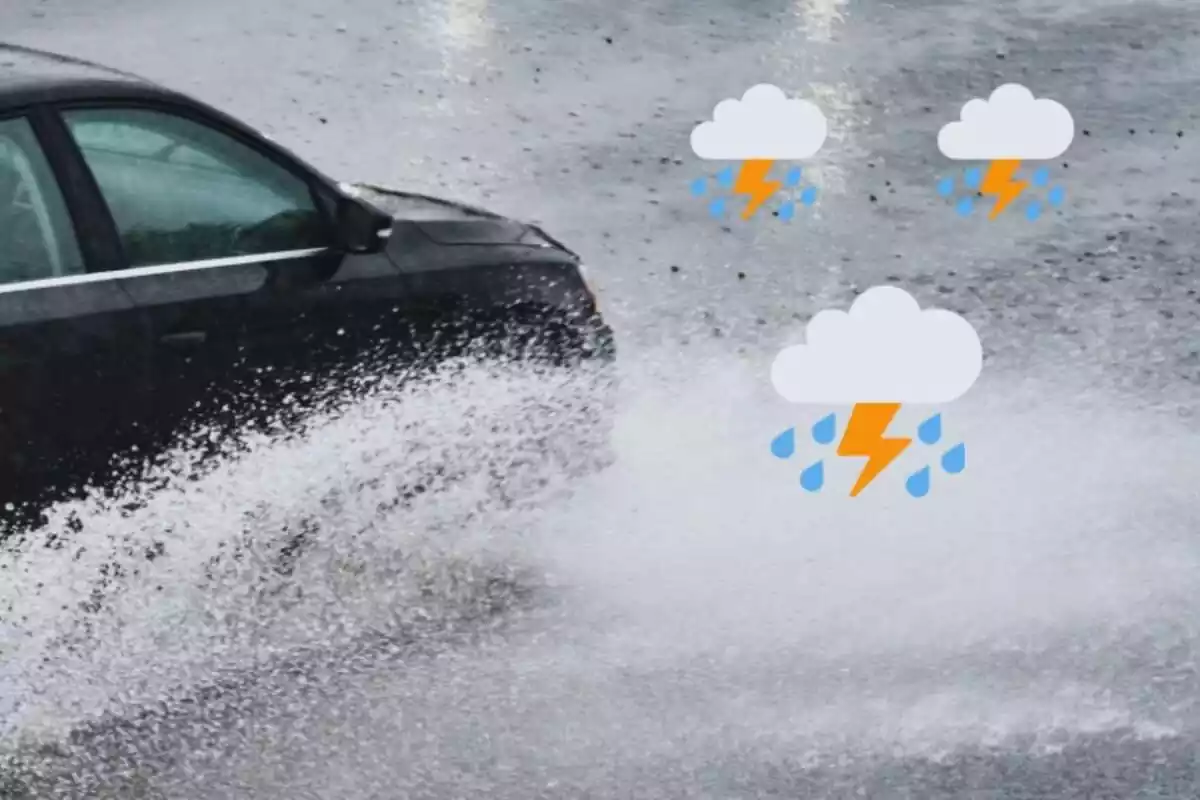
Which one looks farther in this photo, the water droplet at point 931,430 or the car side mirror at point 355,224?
the water droplet at point 931,430

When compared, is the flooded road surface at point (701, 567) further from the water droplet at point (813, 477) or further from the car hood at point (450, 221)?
the car hood at point (450, 221)

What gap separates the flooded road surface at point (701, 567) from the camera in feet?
13.1

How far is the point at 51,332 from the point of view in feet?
12.8

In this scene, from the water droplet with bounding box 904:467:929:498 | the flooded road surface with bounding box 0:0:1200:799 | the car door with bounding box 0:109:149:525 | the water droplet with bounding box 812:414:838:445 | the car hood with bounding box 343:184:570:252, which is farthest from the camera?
the water droplet with bounding box 812:414:838:445

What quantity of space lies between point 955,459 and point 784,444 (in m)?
0.60

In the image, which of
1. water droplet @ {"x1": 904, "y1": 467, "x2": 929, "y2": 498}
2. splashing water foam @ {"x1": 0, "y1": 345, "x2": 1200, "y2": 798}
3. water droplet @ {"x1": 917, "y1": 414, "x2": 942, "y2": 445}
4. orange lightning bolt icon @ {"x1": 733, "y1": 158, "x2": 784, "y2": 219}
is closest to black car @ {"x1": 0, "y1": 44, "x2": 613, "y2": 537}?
splashing water foam @ {"x1": 0, "y1": 345, "x2": 1200, "y2": 798}

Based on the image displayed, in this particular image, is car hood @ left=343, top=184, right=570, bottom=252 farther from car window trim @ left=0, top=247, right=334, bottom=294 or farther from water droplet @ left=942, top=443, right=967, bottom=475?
water droplet @ left=942, top=443, right=967, bottom=475

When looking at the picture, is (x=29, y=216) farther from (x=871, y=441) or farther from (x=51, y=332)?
(x=871, y=441)

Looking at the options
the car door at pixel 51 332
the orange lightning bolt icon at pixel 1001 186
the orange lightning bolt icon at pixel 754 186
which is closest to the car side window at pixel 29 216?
the car door at pixel 51 332

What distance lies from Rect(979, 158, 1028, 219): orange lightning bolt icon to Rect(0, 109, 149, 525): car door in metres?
4.62

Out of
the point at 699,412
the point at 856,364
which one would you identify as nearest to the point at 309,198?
the point at 699,412

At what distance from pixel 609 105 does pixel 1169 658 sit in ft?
16.7

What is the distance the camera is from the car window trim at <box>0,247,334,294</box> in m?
3.92

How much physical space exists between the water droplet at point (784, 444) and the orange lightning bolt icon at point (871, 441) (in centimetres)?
17
